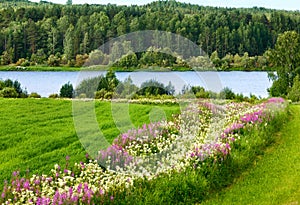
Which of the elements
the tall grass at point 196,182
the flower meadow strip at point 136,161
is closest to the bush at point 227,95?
the flower meadow strip at point 136,161

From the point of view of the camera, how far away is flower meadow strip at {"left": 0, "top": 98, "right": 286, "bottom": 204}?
7.28 meters

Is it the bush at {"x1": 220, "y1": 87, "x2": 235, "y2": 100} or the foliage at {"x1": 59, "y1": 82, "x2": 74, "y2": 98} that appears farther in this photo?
the foliage at {"x1": 59, "y1": 82, "x2": 74, "y2": 98}

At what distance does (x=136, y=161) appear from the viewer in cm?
897

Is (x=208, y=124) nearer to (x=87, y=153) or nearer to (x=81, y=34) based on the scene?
(x=87, y=153)

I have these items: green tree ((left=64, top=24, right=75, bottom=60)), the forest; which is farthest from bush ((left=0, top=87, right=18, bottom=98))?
green tree ((left=64, top=24, right=75, bottom=60))

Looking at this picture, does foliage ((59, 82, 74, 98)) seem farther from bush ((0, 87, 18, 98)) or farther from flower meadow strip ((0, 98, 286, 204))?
flower meadow strip ((0, 98, 286, 204))

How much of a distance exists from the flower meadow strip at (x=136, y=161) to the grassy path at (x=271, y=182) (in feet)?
2.76

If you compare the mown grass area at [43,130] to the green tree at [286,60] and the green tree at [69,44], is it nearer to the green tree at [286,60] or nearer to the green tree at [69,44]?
the green tree at [286,60]

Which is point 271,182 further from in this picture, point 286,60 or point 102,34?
point 102,34

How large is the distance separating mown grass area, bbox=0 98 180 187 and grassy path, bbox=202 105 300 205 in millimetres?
3634

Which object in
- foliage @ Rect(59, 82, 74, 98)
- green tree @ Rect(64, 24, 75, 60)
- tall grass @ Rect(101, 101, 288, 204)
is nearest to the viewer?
tall grass @ Rect(101, 101, 288, 204)

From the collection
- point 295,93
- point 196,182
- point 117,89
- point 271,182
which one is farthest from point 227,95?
point 196,182

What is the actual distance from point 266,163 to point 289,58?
25602 millimetres

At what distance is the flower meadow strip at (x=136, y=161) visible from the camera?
7277 mm
